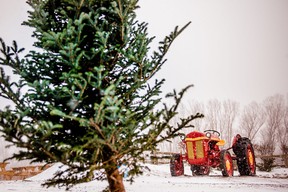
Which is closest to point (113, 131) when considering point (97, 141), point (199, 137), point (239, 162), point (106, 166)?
point (97, 141)

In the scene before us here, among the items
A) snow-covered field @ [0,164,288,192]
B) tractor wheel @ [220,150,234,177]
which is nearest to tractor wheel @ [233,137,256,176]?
tractor wheel @ [220,150,234,177]

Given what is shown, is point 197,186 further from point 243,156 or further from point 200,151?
point 243,156

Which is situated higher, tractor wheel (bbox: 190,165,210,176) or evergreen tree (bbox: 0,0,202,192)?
evergreen tree (bbox: 0,0,202,192)

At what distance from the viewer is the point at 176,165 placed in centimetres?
1101

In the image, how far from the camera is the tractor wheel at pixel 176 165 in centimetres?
1080

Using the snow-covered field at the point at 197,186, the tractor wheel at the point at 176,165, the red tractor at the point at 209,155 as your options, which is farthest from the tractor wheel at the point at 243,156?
the tractor wheel at the point at 176,165

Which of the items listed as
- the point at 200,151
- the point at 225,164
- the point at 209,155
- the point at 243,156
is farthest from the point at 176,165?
the point at 243,156

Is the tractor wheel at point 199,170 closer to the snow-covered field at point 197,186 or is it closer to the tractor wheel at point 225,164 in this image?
the tractor wheel at point 225,164

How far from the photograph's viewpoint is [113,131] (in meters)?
2.82

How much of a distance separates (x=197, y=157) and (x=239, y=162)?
1.95 metres

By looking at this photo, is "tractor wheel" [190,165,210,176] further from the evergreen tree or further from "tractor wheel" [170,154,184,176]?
the evergreen tree

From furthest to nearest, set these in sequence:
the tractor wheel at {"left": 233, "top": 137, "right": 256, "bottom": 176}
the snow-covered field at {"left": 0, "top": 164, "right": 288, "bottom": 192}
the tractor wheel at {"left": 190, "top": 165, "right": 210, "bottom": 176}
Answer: the tractor wheel at {"left": 190, "top": 165, "right": 210, "bottom": 176} < the tractor wheel at {"left": 233, "top": 137, "right": 256, "bottom": 176} < the snow-covered field at {"left": 0, "top": 164, "right": 288, "bottom": 192}

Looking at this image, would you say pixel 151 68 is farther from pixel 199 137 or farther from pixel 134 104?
pixel 199 137

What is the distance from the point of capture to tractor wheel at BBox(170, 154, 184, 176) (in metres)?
10.8
